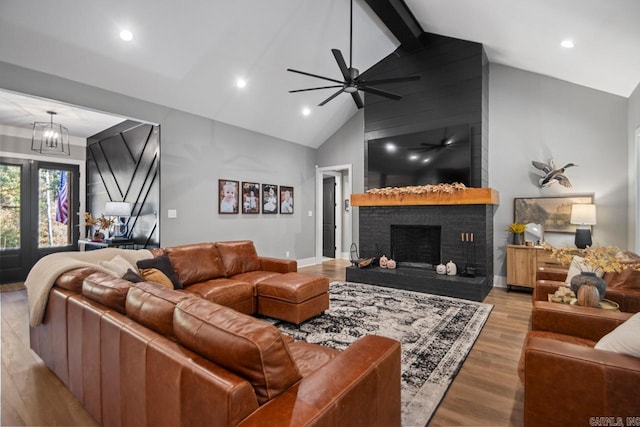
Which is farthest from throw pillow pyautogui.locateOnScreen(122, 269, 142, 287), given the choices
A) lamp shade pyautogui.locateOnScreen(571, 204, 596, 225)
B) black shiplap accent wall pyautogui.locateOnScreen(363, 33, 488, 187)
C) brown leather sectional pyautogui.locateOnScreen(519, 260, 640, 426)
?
lamp shade pyautogui.locateOnScreen(571, 204, 596, 225)

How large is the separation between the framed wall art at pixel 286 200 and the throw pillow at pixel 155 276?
12.9 ft

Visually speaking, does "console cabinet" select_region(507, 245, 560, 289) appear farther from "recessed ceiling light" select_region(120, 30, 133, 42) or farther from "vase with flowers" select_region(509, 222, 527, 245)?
"recessed ceiling light" select_region(120, 30, 133, 42)

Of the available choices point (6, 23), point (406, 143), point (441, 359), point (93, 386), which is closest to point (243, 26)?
point (6, 23)

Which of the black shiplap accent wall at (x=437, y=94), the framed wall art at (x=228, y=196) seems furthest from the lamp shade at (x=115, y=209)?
the black shiplap accent wall at (x=437, y=94)

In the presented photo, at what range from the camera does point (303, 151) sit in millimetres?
7289

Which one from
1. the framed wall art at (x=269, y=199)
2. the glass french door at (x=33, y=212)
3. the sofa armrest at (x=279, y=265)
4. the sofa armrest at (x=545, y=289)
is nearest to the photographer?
the sofa armrest at (x=545, y=289)

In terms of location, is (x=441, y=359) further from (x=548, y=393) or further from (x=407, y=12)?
(x=407, y=12)

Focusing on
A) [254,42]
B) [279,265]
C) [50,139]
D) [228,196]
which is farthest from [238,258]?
[50,139]

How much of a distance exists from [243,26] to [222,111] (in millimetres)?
1615

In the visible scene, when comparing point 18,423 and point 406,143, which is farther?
point 406,143

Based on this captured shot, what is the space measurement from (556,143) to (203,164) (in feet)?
18.6

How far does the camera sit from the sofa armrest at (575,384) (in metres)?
1.26

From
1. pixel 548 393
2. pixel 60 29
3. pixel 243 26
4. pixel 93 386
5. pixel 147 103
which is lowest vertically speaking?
pixel 93 386

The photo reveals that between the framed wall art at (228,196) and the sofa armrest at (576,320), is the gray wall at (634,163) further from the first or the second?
the framed wall art at (228,196)
